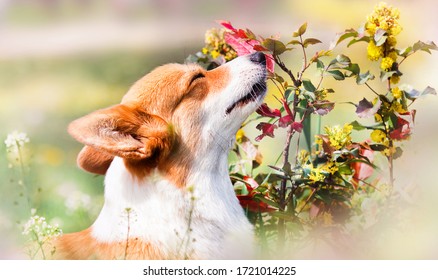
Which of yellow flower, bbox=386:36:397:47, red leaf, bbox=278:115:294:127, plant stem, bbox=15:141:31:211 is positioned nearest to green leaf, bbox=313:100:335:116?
red leaf, bbox=278:115:294:127

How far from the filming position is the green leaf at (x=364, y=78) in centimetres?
279

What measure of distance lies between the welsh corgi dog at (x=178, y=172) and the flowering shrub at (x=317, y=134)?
19 cm

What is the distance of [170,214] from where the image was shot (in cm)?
262

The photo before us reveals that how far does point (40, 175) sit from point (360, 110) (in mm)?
1345

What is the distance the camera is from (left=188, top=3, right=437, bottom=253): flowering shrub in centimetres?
279

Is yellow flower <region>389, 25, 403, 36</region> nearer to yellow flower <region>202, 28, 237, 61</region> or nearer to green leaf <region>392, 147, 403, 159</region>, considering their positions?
green leaf <region>392, 147, 403, 159</region>

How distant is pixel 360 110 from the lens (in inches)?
110

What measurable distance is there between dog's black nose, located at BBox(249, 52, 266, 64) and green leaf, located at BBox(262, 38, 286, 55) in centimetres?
4

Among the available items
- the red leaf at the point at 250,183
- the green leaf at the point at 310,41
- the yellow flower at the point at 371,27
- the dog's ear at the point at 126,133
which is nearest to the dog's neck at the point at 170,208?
the dog's ear at the point at 126,133

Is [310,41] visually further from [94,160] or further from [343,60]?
[94,160]
